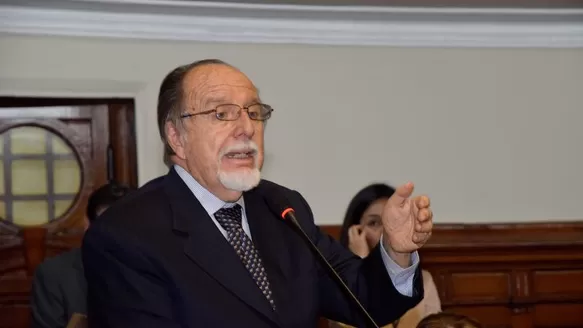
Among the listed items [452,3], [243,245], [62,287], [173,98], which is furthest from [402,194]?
[452,3]

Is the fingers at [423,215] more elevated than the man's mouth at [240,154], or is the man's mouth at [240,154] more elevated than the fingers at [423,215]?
the man's mouth at [240,154]

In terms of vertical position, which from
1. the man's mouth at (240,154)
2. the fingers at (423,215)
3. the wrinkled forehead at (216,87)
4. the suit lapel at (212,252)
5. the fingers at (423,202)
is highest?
the wrinkled forehead at (216,87)

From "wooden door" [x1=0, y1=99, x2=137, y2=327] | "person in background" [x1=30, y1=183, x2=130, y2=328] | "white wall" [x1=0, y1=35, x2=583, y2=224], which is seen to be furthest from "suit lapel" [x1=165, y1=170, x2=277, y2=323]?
"white wall" [x1=0, y1=35, x2=583, y2=224]

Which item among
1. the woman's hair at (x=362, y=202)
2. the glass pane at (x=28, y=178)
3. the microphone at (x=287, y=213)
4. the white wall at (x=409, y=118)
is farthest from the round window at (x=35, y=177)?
the microphone at (x=287, y=213)

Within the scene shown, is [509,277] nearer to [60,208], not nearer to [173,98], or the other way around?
[60,208]

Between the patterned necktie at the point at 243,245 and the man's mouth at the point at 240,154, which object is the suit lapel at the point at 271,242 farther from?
the man's mouth at the point at 240,154

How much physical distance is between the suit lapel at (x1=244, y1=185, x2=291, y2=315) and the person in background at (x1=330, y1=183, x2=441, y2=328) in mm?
1492

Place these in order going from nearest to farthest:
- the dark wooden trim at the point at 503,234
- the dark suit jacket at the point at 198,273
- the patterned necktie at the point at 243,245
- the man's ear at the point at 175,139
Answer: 1. the dark suit jacket at the point at 198,273
2. the patterned necktie at the point at 243,245
3. the man's ear at the point at 175,139
4. the dark wooden trim at the point at 503,234

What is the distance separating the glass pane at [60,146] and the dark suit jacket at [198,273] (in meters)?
2.93

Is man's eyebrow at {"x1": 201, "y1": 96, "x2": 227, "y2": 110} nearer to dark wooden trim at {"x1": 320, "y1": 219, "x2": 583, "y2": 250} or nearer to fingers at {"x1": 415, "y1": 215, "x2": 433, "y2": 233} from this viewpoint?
fingers at {"x1": 415, "y1": 215, "x2": 433, "y2": 233}

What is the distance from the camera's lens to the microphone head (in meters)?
1.76

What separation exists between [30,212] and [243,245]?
3.08m

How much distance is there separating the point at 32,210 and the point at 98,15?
110cm

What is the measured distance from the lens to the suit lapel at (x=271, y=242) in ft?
5.64
